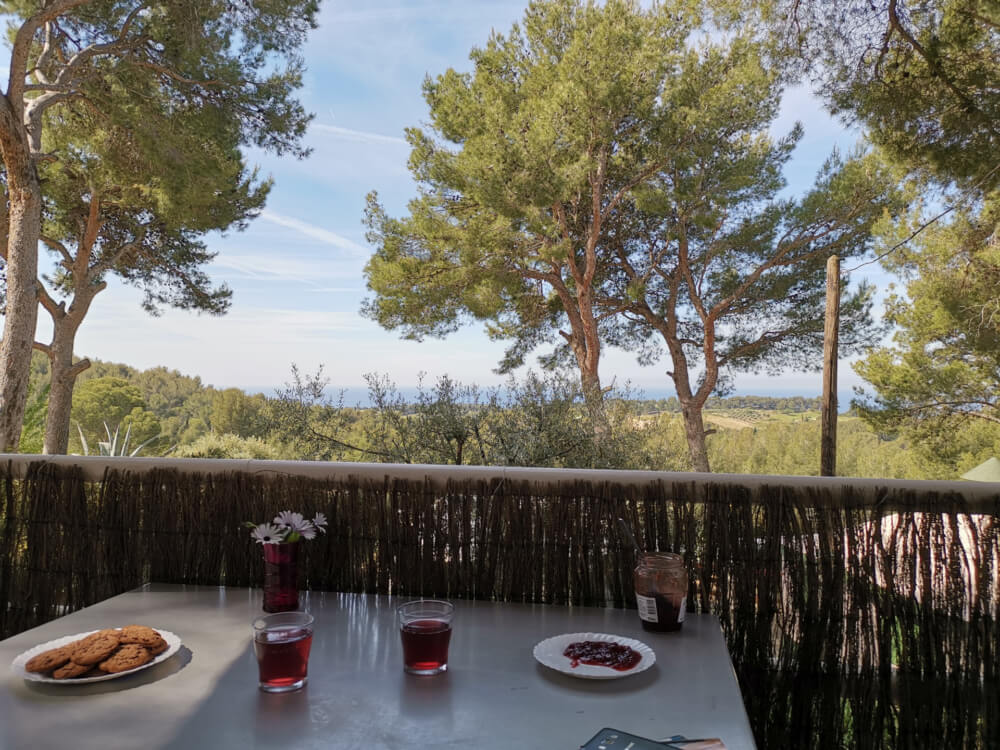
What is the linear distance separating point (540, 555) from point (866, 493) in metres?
0.51

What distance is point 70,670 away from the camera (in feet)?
2.48

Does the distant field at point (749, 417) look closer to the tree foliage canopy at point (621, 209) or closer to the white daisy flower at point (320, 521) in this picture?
the tree foliage canopy at point (621, 209)

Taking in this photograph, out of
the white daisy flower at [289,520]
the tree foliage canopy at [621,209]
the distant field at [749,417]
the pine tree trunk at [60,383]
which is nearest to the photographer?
the white daisy flower at [289,520]

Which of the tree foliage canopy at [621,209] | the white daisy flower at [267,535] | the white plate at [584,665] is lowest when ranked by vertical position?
the white plate at [584,665]

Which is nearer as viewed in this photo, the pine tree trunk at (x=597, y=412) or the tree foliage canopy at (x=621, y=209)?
the pine tree trunk at (x=597, y=412)

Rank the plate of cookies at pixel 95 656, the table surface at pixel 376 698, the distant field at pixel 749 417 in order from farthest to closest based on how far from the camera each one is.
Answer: the distant field at pixel 749 417, the plate of cookies at pixel 95 656, the table surface at pixel 376 698

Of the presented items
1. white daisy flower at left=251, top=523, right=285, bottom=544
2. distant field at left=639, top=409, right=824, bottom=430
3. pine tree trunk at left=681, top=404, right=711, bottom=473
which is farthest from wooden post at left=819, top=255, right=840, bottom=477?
white daisy flower at left=251, top=523, right=285, bottom=544

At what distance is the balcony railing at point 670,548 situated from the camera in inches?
41.3

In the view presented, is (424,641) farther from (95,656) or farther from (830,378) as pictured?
(830,378)

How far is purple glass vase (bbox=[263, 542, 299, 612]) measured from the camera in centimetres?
102

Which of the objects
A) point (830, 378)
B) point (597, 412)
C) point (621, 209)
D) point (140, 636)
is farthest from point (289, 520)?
point (621, 209)

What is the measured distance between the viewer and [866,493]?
1.06 meters

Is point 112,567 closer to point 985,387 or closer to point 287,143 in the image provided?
point 287,143

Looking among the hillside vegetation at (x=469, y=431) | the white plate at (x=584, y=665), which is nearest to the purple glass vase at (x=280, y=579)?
the white plate at (x=584, y=665)
